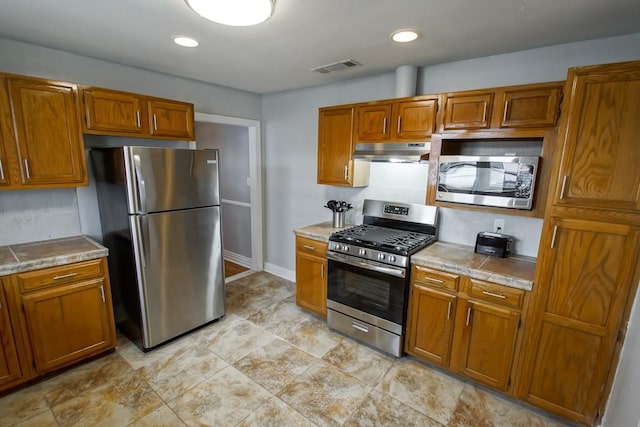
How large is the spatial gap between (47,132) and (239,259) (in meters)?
2.98

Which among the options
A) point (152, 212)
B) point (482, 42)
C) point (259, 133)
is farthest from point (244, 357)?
point (482, 42)

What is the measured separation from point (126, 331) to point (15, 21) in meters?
2.49

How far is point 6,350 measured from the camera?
203 cm

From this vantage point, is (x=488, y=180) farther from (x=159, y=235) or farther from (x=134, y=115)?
(x=134, y=115)

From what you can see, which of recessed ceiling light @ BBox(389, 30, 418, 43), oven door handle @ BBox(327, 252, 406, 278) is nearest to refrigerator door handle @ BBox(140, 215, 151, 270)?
oven door handle @ BBox(327, 252, 406, 278)

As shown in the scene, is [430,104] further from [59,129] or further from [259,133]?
[59,129]

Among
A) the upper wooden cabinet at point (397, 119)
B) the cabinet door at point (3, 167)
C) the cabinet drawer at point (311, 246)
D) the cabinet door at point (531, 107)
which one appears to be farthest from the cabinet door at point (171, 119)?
the cabinet door at point (531, 107)

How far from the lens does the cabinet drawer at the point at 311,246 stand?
9.63 ft

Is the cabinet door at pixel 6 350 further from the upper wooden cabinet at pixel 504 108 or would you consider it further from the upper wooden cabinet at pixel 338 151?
the upper wooden cabinet at pixel 504 108

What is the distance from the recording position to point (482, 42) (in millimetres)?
2141

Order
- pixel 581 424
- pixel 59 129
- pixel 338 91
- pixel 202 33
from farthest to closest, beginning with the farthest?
1. pixel 338 91
2. pixel 59 129
3. pixel 202 33
4. pixel 581 424

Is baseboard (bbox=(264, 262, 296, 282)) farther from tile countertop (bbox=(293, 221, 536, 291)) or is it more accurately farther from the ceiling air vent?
the ceiling air vent

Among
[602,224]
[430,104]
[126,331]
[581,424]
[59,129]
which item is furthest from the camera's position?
[126,331]

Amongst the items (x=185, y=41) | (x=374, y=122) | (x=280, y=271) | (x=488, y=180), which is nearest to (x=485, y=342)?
(x=488, y=180)
